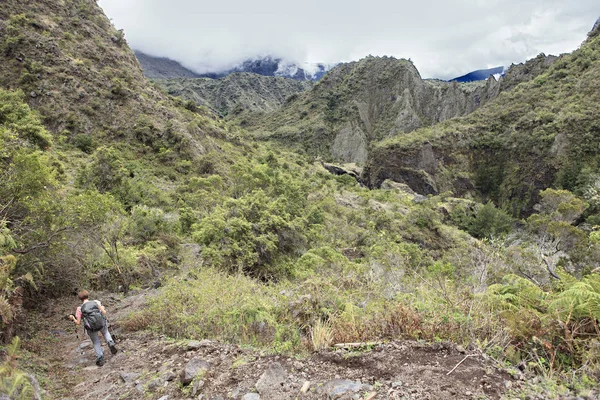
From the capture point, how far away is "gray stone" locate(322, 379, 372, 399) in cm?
345

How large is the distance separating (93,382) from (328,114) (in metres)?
107

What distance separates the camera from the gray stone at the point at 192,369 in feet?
13.7

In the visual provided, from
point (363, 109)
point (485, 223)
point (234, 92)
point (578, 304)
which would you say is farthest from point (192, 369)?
point (234, 92)

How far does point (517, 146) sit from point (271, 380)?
68.2m

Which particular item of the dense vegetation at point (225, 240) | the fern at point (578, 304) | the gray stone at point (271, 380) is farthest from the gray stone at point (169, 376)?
the fern at point (578, 304)

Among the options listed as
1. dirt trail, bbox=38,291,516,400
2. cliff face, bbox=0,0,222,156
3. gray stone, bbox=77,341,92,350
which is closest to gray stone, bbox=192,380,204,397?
dirt trail, bbox=38,291,516,400

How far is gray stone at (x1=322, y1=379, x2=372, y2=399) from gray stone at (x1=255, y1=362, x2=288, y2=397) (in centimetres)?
52

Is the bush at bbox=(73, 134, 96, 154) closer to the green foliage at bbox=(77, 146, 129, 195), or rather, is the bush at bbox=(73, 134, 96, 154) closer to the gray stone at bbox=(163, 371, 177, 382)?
the green foliage at bbox=(77, 146, 129, 195)

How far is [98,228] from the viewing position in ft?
29.1

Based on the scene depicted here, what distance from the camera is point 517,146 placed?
5938 cm

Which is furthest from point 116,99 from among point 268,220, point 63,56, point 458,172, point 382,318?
point 458,172

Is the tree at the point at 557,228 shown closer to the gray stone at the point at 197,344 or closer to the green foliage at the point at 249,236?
the green foliage at the point at 249,236

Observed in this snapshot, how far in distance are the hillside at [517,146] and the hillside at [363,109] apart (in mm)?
29147

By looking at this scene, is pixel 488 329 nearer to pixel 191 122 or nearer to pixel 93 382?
pixel 93 382
